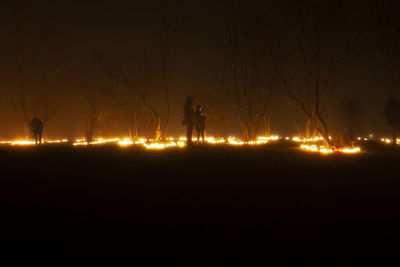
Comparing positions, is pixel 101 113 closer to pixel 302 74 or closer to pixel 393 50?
pixel 302 74

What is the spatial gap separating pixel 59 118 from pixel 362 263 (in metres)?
29.8

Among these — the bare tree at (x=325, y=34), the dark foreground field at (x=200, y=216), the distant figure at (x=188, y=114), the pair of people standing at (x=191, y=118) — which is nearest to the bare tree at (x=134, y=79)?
the pair of people standing at (x=191, y=118)

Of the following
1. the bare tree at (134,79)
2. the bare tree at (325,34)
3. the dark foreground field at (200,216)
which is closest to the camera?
the dark foreground field at (200,216)

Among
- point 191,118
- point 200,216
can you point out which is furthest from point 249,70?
point 200,216

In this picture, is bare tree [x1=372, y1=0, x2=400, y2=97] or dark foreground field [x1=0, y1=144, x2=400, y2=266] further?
bare tree [x1=372, y1=0, x2=400, y2=97]

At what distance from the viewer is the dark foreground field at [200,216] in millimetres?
3125

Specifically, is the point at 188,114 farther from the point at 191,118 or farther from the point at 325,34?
the point at 325,34

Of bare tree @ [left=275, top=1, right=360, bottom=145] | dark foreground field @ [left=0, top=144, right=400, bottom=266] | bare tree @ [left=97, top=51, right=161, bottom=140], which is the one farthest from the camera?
bare tree @ [left=97, top=51, right=161, bottom=140]

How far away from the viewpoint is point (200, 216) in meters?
4.08

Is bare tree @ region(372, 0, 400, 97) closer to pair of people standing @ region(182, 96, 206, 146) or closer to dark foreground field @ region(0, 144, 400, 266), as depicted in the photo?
pair of people standing @ region(182, 96, 206, 146)

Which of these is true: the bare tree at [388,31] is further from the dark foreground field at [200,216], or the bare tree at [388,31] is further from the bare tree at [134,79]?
the bare tree at [134,79]

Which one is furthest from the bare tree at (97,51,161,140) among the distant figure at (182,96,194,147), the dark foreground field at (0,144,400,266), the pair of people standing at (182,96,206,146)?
the dark foreground field at (0,144,400,266)

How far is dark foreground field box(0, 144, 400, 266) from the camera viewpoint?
3.12 m

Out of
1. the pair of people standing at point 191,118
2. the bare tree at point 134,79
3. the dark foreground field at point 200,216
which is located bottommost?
the dark foreground field at point 200,216
